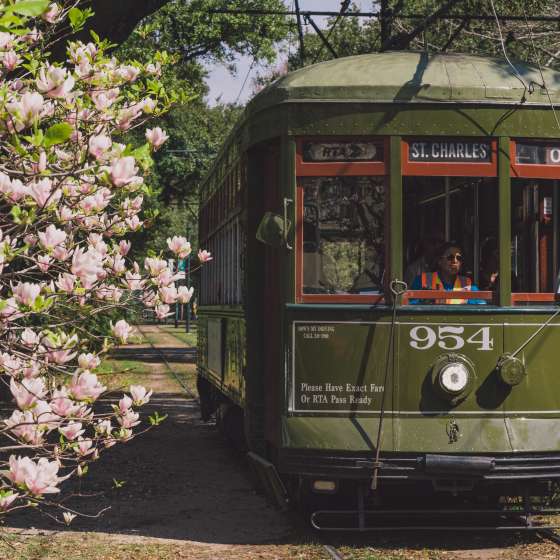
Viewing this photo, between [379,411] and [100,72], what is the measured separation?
303cm

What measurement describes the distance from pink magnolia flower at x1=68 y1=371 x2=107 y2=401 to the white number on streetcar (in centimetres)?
310

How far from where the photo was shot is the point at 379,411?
705cm

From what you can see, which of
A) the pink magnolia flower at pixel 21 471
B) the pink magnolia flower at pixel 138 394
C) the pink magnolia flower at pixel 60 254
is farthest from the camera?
the pink magnolia flower at pixel 138 394

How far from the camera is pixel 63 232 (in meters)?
4.37

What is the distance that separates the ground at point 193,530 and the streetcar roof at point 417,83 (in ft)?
7.53

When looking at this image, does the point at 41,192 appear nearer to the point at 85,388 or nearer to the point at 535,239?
the point at 85,388

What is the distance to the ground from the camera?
276 inches

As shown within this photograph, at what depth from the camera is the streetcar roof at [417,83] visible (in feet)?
23.8

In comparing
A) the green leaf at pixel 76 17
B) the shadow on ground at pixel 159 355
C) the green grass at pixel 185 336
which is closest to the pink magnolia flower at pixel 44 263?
the green leaf at pixel 76 17

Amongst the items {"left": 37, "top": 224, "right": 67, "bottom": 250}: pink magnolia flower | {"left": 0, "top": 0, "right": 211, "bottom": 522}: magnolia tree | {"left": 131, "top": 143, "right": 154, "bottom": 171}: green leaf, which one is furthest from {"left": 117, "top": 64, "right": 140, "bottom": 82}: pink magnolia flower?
{"left": 37, "top": 224, "right": 67, "bottom": 250}: pink magnolia flower

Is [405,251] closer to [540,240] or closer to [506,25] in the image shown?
[540,240]

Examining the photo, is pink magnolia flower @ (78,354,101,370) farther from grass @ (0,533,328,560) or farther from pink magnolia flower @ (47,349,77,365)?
grass @ (0,533,328,560)

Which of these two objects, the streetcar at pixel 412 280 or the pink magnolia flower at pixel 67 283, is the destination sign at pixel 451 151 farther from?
the pink magnolia flower at pixel 67 283

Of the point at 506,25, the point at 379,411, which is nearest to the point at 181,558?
the point at 379,411
